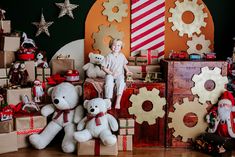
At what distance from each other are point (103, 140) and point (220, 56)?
1.60m

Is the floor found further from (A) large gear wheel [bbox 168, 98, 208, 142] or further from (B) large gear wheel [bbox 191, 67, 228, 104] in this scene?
(B) large gear wheel [bbox 191, 67, 228, 104]

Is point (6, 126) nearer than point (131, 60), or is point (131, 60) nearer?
point (6, 126)

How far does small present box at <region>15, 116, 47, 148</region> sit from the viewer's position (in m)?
3.20

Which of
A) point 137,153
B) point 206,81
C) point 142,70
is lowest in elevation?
point 137,153

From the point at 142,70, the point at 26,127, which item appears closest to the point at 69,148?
the point at 26,127

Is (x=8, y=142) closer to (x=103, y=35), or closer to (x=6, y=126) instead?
(x=6, y=126)

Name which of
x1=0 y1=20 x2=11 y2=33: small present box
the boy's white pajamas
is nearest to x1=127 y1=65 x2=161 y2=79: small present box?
the boy's white pajamas

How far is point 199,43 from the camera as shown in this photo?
12.2ft

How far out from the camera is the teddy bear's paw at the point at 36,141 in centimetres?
320

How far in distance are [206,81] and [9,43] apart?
1.87m

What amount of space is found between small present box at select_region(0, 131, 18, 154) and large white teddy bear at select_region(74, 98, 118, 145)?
560mm

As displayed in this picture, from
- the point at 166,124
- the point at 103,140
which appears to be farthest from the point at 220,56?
the point at 103,140

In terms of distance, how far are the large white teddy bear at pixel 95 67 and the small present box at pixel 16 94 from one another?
0.59 m

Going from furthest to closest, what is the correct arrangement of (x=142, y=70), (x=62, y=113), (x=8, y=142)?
1. (x=142, y=70)
2. (x=62, y=113)
3. (x=8, y=142)
